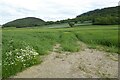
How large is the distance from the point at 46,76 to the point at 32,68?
2.30 m

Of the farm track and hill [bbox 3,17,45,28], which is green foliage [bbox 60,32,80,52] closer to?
the farm track

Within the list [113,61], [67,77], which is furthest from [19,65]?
[113,61]

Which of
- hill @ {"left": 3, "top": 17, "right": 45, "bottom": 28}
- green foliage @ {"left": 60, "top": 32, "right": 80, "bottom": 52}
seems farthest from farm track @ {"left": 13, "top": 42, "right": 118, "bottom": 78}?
hill @ {"left": 3, "top": 17, "right": 45, "bottom": 28}

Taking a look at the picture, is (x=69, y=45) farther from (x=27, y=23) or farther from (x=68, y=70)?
(x=27, y=23)

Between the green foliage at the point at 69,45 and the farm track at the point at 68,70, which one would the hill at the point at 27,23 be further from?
the farm track at the point at 68,70

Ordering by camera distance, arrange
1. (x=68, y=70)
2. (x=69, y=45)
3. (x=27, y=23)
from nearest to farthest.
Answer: (x=68, y=70) → (x=69, y=45) → (x=27, y=23)

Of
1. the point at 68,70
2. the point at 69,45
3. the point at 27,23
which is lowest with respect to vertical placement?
the point at 68,70

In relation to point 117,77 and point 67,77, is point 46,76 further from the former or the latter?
point 117,77

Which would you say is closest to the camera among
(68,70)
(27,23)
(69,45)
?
(68,70)

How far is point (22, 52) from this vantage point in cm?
1780

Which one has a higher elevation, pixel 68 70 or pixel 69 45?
pixel 69 45

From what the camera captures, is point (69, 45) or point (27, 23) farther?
point (27, 23)

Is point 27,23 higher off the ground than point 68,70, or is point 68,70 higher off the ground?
point 27,23

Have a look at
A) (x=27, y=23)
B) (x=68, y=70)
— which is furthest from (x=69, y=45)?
(x=27, y=23)
